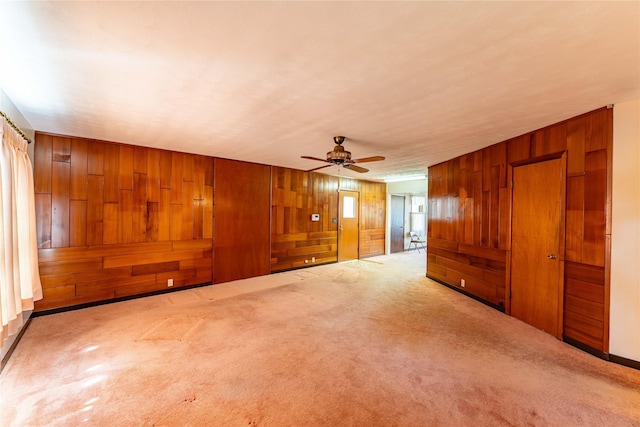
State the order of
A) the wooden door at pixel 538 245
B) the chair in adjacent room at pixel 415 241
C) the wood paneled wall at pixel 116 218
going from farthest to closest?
the chair in adjacent room at pixel 415 241 < the wood paneled wall at pixel 116 218 < the wooden door at pixel 538 245

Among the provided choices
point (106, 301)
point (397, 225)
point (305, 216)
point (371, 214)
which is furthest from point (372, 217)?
point (106, 301)

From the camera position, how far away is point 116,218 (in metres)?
4.09

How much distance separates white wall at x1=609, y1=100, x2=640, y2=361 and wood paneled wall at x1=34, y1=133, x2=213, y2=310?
18.0 ft

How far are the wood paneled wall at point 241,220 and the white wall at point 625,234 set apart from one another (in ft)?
16.9

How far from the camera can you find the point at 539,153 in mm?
3201

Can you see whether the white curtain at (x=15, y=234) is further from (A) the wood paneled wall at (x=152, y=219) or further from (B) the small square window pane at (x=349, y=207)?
(B) the small square window pane at (x=349, y=207)

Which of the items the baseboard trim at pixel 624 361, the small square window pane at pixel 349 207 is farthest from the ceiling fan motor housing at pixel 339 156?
the small square window pane at pixel 349 207

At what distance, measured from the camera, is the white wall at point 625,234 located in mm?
2408

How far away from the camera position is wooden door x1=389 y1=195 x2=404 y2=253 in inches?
352

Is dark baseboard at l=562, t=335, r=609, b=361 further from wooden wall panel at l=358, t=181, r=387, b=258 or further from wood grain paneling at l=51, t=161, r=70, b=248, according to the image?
wood grain paneling at l=51, t=161, r=70, b=248

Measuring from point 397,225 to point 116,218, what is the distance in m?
7.75

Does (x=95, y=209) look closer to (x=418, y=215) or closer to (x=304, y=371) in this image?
(x=304, y=371)

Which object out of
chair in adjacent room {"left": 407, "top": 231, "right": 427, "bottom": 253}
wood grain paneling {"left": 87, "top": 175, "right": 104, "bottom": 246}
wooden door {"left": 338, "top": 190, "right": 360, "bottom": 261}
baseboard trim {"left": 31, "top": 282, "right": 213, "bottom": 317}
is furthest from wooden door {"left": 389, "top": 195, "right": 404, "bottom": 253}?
wood grain paneling {"left": 87, "top": 175, "right": 104, "bottom": 246}

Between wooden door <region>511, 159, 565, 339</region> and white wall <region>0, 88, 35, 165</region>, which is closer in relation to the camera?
white wall <region>0, 88, 35, 165</region>
